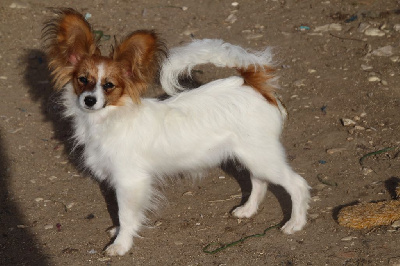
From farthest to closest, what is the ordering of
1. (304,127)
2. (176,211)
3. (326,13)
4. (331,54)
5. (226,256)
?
(326,13), (331,54), (304,127), (176,211), (226,256)

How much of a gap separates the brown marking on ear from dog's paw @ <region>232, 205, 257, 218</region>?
3.04ft

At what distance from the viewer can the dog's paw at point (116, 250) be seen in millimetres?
4627

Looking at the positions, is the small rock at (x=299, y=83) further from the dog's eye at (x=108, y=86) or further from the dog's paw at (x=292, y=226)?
the dog's eye at (x=108, y=86)

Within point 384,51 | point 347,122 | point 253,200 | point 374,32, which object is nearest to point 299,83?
point 347,122

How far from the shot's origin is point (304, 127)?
616cm

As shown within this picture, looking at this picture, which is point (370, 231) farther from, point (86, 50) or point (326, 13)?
point (326, 13)

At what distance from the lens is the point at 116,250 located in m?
4.64

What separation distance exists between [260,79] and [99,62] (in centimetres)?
121

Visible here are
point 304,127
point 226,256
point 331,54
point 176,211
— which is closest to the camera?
point 226,256

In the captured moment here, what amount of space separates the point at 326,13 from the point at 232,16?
123 cm

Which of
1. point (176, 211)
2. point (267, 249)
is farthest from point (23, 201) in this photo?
point (267, 249)

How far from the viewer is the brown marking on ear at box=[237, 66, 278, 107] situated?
4.70 metres

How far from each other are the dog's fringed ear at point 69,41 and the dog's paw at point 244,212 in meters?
1.70

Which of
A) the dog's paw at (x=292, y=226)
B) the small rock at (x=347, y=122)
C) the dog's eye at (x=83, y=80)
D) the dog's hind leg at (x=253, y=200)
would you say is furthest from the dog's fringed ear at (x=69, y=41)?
the small rock at (x=347, y=122)
